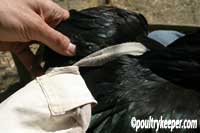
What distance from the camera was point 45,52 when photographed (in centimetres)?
140

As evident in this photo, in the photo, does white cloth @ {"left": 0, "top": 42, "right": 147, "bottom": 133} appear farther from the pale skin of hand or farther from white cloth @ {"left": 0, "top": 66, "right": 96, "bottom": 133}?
the pale skin of hand

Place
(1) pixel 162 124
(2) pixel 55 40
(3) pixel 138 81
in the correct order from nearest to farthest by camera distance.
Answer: (1) pixel 162 124 < (3) pixel 138 81 < (2) pixel 55 40

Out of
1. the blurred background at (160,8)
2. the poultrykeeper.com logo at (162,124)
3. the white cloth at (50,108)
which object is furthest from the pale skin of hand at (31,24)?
the blurred background at (160,8)

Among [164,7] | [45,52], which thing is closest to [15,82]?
[45,52]

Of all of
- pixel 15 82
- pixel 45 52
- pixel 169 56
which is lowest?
pixel 15 82

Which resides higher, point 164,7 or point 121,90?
point 121,90

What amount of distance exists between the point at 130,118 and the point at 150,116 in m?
0.05

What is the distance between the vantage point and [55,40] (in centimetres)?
127

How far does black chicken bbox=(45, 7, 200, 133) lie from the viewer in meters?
A: 1.05

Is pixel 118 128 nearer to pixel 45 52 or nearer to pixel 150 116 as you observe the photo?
pixel 150 116

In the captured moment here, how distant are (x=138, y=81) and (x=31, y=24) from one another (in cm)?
36

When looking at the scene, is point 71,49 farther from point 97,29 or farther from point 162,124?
point 162,124

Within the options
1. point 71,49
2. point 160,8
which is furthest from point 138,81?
point 160,8

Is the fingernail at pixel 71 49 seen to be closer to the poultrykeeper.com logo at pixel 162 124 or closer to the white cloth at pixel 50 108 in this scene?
the white cloth at pixel 50 108
